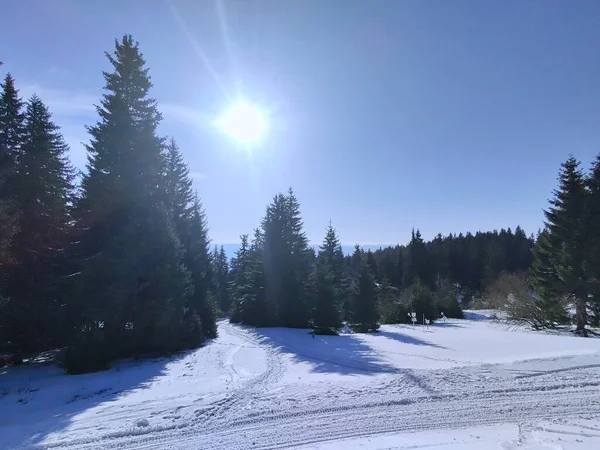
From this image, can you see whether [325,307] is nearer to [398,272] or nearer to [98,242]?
[98,242]

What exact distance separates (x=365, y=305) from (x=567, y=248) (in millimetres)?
13395

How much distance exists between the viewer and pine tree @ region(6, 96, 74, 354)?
1324cm

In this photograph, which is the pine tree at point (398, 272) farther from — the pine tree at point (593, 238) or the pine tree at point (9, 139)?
the pine tree at point (9, 139)

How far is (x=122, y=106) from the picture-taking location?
14805 mm

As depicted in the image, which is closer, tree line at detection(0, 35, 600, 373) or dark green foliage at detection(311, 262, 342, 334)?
tree line at detection(0, 35, 600, 373)

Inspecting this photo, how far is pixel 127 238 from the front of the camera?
13.8 metres

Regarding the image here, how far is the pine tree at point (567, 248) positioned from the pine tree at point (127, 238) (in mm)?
23156

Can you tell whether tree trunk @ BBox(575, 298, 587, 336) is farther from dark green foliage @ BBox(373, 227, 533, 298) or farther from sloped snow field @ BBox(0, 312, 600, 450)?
dark green foliage @ BBox(373, 227, 533, 298)

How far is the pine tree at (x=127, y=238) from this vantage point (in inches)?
516

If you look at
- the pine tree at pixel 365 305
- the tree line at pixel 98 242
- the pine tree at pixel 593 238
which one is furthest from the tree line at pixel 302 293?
the pine tree at pixel 593 238

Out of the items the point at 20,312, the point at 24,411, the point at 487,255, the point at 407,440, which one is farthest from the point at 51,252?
the point at 487,255

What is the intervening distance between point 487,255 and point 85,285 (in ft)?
214

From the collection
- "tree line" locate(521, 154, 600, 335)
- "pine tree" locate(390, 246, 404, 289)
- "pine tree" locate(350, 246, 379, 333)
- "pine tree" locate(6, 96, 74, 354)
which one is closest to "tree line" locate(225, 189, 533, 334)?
"pine tree" locate(350, 246, 379, 333)

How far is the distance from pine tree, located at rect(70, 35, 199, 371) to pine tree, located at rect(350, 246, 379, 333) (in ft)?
38.0
